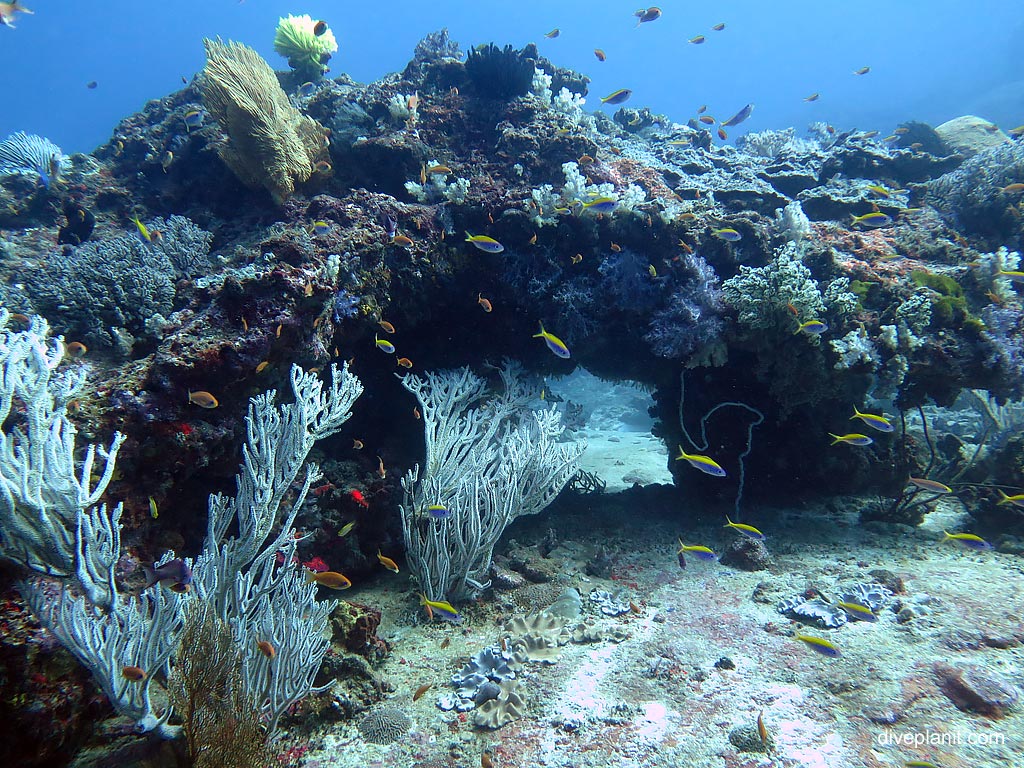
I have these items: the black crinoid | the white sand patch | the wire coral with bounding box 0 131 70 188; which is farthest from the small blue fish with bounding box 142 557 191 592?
the wire coral with bounding box 0 131 70 188

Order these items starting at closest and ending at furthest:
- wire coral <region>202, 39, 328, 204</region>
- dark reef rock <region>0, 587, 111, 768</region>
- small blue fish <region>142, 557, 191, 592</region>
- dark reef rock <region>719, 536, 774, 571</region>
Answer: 1. dark reef rock <region>0, 587, 111, 768</region>
2. small blue fish <region>142, 557, 191, 592</region>
3. dark reef rock <region>719, 536, 774, 571</region>
4. wire coral <region>202, 39, 328, 204</region>

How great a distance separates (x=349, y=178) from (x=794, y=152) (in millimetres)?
9358

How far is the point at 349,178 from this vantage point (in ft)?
23.0

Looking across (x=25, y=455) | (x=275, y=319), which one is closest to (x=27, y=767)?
(x=25, y=455)

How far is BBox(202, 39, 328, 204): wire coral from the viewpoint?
6043 mm

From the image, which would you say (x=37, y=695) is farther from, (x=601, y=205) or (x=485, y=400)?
(x=601, y=205)

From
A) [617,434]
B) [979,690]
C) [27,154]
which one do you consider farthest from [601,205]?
[617,434]

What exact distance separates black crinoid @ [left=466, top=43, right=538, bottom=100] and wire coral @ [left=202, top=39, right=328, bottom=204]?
141 inches

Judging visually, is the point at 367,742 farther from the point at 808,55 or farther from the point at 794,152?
the point at 808,55

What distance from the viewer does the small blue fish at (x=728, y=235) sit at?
580 centimetres

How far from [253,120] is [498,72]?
14.4 ft

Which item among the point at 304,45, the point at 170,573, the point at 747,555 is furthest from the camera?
the point at 304,45

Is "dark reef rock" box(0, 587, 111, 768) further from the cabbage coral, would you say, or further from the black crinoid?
the cabbage coral

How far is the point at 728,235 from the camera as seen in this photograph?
5.83 meters
